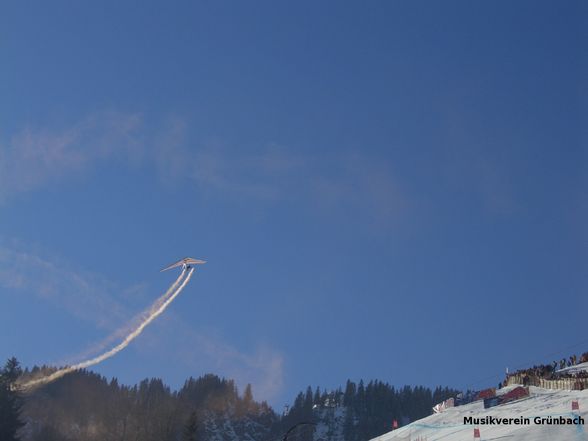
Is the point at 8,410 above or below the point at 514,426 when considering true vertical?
above

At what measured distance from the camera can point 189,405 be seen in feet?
652

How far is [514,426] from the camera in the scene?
4206 cm

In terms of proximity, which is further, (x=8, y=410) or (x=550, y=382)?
(x=8, y=410)

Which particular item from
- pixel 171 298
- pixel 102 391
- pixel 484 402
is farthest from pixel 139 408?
pixel 484 402

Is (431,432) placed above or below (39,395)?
below

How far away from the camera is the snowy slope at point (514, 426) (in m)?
37.8

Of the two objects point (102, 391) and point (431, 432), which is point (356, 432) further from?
point (431, 432)

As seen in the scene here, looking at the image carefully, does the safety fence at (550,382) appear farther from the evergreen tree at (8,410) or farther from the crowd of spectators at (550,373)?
the evergreen tree at (8,410)

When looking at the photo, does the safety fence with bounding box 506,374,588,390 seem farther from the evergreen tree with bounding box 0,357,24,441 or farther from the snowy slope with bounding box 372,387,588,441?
the evergreen tree with bounding box 0,357,24,441

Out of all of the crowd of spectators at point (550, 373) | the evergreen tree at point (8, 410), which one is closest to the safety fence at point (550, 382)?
the crowd of spectators at point (550, 373)

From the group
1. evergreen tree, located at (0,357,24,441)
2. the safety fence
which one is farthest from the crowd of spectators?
evergreen tree, located at (0,357,24,441)

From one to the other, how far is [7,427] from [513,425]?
1944 inches

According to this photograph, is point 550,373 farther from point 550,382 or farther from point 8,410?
point 8,410

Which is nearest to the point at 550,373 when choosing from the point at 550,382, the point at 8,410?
the point at 550,382
